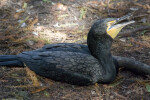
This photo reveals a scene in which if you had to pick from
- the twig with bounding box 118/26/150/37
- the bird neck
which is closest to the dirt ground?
the twig with bounding box 118/26/150/37

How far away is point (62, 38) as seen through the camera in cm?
540

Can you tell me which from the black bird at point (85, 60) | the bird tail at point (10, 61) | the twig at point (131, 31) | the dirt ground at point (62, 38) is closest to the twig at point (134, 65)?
the dirt ground at point (62, 38)

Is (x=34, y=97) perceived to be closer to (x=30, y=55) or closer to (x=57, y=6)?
(x=30, y=55)

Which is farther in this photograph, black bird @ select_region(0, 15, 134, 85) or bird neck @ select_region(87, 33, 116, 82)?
bird neck @ select_region(87, 33, 116, 82)

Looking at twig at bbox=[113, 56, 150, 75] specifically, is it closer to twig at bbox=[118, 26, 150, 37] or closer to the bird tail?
twig at bbox=[118, 26, 150, 37]

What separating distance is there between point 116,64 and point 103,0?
2.96 m

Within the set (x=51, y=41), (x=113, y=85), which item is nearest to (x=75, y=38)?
(x=51, y=41)

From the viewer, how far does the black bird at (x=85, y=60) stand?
375 cm

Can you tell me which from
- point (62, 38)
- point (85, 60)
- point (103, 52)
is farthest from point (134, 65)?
point (62, 38)

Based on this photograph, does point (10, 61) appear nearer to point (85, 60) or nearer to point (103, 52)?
point (85, 60)

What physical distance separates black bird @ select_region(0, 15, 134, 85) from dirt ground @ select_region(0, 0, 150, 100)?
152 millimetres

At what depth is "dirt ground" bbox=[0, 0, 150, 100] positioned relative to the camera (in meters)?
3.66

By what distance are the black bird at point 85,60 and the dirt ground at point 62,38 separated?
0.50ft

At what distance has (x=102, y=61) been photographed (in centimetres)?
392
